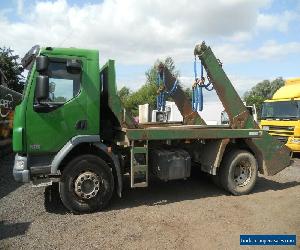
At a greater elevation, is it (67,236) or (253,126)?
(253,126)

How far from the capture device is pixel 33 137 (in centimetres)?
639

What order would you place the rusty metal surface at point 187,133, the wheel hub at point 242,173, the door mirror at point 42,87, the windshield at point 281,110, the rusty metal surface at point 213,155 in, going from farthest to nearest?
the windshield at point 281,110
the wheel hub at point 242,173
the rusty metal surface at point 213,155
the rusty metal surface at point 187,133
the door mirror at point 42,87

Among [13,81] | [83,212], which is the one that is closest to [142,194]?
[83,212]

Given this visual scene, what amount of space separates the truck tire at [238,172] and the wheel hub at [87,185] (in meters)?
2.92

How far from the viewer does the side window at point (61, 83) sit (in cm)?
638

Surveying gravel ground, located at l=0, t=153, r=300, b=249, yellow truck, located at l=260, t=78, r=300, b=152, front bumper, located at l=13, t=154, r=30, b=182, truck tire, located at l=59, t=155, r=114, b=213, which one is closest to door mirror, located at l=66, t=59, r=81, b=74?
truck tire, located at l=59, t=155, r=114, b=213

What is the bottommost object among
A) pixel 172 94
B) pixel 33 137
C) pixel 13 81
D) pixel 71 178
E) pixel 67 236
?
pixel 67 236

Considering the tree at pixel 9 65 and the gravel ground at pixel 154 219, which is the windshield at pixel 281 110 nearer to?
the gravel ground at pixel 154 219

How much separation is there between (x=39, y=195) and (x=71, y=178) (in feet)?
5.52

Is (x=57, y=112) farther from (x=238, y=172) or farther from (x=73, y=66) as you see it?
(x=238, y=172)

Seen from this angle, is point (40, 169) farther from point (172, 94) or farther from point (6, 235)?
point (172, 94)

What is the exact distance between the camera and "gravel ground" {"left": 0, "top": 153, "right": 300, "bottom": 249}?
5352 millimetres

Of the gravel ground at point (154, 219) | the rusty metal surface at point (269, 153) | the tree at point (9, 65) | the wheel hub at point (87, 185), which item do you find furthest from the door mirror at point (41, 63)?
the tree at point (9, 65)

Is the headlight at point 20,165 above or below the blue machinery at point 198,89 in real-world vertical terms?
below
